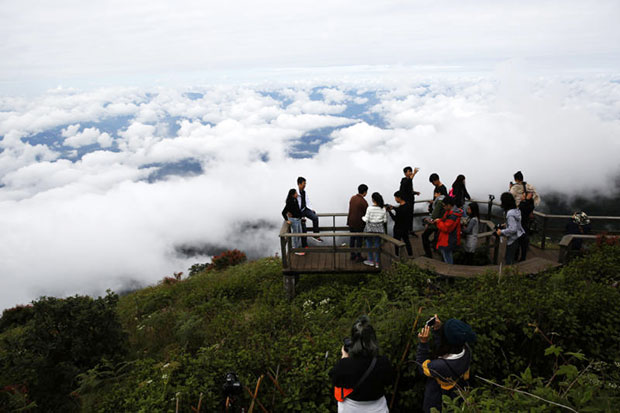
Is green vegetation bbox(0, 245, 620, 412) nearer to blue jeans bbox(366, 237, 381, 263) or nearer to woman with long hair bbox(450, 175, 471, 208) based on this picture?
blue jeans bbox(366, 237, 381, 263)

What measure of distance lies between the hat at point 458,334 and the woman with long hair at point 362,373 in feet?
2.28

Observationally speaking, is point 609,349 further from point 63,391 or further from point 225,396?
point 63,391

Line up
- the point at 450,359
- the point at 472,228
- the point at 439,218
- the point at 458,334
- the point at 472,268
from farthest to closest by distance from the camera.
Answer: the point at 472,228, the point at 439,218, the point at 472,268, the point at 450,359, the point at 458,334

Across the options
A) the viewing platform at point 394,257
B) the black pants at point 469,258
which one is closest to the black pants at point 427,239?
the viewing platform at point 394,257

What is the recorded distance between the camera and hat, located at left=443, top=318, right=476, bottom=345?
3.47 meters

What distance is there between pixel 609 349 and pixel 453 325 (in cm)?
316

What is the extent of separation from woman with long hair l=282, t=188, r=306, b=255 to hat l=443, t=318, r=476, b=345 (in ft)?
21.5

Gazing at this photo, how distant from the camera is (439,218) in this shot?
335 inches

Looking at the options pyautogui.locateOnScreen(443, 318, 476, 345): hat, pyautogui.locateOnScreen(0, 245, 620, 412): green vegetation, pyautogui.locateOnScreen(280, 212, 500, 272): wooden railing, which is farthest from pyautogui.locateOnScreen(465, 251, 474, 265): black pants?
pyautogui.locateOnScreen(443, 318, 476, 345): hat

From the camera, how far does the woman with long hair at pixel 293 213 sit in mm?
9883

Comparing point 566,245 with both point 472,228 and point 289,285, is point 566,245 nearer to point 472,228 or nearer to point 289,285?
point 472,228

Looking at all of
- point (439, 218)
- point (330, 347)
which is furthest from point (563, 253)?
point (330, 347)

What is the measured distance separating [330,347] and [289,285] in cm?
459

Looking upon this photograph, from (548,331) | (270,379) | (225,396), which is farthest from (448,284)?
(225,396)
